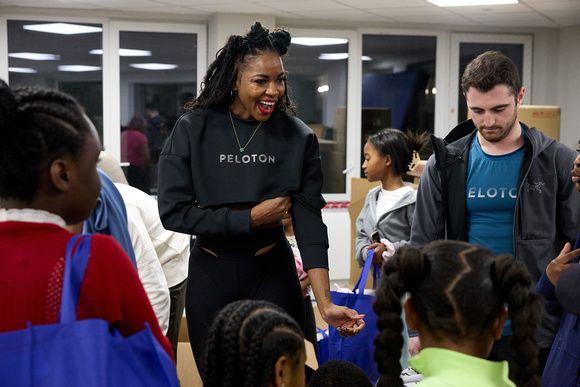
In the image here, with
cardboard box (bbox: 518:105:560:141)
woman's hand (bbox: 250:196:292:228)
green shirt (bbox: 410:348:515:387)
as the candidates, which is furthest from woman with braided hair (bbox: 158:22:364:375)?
cardboard box (bbox: 518:105:560:141)

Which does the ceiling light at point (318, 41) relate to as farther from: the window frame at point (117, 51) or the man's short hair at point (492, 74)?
the man's short hair at point (492, 74)

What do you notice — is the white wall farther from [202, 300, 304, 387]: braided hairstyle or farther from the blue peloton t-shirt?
[202, 300, 304, 387]: braided hairstyle

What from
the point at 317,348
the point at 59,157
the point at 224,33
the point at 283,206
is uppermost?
the point at 224,33

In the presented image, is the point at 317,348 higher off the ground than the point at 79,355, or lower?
lower

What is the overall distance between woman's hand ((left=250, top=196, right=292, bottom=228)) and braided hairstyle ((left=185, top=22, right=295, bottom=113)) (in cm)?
37

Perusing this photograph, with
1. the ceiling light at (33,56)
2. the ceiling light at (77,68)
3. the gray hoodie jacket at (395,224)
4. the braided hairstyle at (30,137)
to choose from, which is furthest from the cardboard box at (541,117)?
the braided hairstyle at (30,137)

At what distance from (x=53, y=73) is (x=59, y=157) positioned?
6765 millimetres

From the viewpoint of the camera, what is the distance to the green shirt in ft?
4.42

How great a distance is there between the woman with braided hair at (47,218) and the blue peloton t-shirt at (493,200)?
55.0 inches

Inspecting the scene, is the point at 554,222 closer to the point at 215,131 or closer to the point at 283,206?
the point at 283,206

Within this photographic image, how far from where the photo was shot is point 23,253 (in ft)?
4.02

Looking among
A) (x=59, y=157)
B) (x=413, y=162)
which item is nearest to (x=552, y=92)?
(x=413, y=162)

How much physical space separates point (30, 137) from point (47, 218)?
134 millimetres

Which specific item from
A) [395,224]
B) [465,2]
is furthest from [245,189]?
[465,2]
